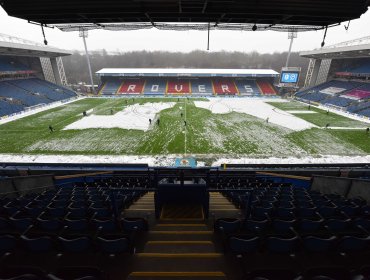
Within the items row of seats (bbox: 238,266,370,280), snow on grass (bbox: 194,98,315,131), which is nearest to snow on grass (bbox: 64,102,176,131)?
snow on grass (bbox: 194,98,315,131)

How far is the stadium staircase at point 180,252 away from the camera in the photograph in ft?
11.9

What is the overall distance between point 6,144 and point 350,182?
2913 cm

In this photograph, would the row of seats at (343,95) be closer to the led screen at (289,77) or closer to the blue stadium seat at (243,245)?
the led screen at (289,77)

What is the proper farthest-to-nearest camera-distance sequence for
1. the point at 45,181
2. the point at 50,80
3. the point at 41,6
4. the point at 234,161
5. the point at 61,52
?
the point at 50,80, the point at 61,52, the point at 234,161, the point at 45,181, the point at 41,6

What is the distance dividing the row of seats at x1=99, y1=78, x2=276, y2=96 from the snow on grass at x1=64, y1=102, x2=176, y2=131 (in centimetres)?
1950

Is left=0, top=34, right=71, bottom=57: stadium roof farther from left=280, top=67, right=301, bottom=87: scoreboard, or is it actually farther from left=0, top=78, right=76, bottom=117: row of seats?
left=280, top=67, right=301, bottom=87: scoreboard

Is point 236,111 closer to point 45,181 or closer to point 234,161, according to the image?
point 234,161

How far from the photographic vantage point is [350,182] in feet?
26.0

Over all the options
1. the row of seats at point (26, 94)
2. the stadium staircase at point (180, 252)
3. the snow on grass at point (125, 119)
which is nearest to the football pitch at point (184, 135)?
the snow on grass at point (125, 119)

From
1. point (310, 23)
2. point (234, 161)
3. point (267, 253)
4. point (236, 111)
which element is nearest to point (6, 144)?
point (234, 161)

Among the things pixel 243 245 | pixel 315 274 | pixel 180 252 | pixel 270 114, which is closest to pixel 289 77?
pixel 270 114

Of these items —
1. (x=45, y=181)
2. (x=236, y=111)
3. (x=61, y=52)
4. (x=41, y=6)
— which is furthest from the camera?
(x=61, y=52)

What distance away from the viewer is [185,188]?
694 centimetres

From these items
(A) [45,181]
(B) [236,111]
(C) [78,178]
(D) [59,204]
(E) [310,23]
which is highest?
(E) [310,23]
